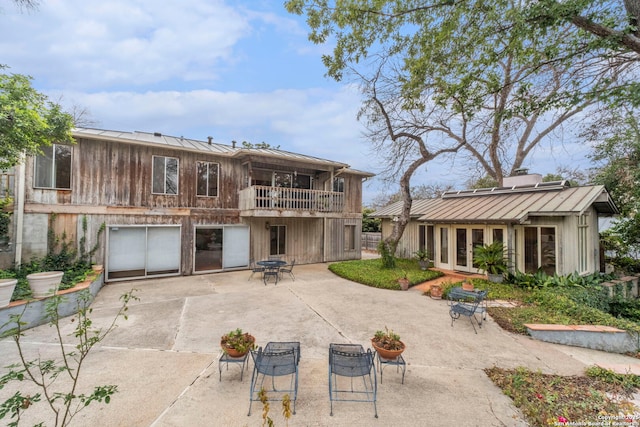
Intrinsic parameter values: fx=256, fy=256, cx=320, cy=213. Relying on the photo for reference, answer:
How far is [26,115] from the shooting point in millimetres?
5074

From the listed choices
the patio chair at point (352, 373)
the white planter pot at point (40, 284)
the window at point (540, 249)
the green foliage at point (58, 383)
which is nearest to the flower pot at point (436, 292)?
the window at point (540, 249)

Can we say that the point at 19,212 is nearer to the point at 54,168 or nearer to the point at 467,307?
the point at 54,168

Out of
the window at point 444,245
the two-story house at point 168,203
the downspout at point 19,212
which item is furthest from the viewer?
the window at point 444,245

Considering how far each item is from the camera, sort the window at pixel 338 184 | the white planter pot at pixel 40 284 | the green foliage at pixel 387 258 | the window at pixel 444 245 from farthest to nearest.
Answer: the window at pixel 338 184 → the window at pixel 444 245 → the green foliage at pixel 387 258 → the white planter pot at pixel 40 284

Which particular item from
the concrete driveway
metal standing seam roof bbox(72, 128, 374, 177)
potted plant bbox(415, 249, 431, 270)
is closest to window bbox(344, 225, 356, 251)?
metal standing seam roof bbox(72, 128, 374, 177)

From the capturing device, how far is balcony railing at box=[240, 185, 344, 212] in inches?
429

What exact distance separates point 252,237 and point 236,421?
9490mm

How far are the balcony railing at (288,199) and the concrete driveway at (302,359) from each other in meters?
4.09

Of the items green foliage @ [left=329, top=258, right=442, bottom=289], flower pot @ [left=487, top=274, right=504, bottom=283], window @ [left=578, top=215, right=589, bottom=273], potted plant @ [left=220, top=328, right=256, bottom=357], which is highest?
window @ [left=578, top=215, right=589, bottom=273]

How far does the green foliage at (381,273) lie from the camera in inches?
365

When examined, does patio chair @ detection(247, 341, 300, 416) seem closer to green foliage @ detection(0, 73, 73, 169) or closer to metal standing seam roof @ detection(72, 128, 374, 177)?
green foliage @ detection(0, 73, 73, 169)

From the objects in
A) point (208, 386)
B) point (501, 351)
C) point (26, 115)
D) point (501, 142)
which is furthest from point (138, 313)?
point (501, 142)

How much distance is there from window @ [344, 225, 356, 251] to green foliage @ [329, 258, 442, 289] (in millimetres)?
2795

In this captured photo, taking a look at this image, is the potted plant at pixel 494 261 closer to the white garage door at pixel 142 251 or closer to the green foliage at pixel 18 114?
the white garage door at pixel 142 251
